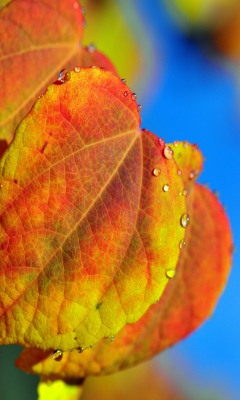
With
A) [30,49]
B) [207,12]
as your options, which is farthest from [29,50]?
[207,12]

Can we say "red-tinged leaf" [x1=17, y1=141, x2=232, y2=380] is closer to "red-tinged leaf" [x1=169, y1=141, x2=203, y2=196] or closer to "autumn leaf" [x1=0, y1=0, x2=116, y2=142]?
"red-tinged leaf" [x1=169, y1=141, x2=203, y2=196]

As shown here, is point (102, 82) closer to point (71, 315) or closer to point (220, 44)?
point (71, 315)

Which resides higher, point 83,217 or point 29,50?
point 29,50

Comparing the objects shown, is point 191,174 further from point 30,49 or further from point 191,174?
point 30,49

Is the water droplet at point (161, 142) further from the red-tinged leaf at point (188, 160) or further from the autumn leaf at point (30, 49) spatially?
the autumn leaf at point (30, 49)

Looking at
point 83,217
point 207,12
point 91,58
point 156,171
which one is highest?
point 207,12

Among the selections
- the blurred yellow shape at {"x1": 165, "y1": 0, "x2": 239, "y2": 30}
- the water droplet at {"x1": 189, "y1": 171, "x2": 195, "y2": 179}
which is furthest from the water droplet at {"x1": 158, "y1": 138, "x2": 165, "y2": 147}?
the blurred yellow shape at {"x1": 165, "y1": 0, "x2": 239, "y2": 30}

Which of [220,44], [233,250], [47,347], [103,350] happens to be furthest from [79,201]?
[220,44]
